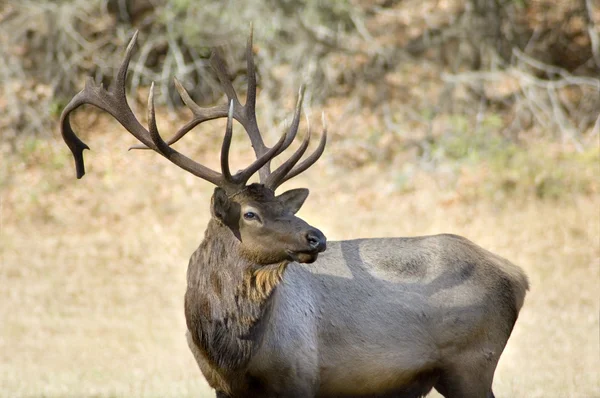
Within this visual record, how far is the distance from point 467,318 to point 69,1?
13669mm

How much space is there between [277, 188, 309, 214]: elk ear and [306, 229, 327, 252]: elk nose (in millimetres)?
448

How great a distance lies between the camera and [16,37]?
18797mm

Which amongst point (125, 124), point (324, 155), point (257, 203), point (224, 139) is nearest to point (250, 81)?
point (125, 124)

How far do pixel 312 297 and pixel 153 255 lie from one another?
9158 mm

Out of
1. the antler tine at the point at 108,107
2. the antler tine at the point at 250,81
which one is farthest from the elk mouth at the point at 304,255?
the antler tine at the point at 250,81

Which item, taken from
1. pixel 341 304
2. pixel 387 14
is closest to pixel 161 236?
pixel 387 14

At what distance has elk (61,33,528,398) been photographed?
6.06 metres

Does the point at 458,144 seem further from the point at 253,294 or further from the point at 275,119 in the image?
the point at 253,294

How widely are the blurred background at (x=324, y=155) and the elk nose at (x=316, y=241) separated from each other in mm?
5886

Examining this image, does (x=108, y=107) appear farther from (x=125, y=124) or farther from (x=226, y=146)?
(x=226, y=146)

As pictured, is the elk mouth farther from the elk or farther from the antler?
the antler

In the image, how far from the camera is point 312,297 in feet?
21.4

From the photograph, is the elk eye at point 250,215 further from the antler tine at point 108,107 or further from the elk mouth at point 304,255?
the antler tine at point 108,107

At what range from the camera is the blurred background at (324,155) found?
13.7 metres
